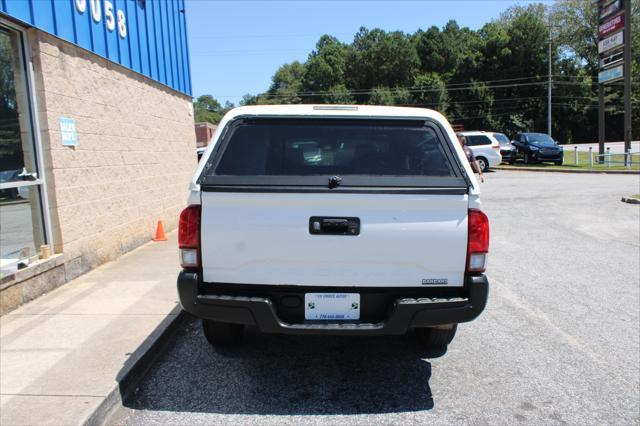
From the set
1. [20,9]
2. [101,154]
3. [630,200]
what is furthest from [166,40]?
[630,200]

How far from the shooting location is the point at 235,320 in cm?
334

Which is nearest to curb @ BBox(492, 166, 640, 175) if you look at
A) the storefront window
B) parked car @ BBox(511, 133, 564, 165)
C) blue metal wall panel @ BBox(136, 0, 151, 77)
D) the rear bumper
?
parked car @ BBox(511, 133, 564, 165)

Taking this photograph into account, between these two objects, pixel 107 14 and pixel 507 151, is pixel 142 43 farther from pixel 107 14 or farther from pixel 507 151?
pixel 507 151

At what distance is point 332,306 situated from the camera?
3334 mm

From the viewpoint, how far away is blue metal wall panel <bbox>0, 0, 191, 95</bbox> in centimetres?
594

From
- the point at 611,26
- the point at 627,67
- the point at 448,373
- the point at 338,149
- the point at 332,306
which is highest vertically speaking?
the point at 611,26

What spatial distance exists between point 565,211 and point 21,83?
36.5 feet

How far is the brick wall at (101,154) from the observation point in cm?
605

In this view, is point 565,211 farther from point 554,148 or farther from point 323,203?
point 554,148

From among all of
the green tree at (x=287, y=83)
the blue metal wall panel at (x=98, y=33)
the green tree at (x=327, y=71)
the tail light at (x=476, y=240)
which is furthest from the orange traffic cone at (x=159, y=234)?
the green tree at (x=287, y=83)

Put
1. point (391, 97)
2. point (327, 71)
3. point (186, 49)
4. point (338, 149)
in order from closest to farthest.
→ point (338, 149) → point (186, 49) → point (391, 97) → point (327, 71)

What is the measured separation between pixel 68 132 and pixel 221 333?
12.5ft

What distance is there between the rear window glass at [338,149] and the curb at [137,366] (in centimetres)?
170

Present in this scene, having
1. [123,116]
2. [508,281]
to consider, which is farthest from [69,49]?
[508,281]
